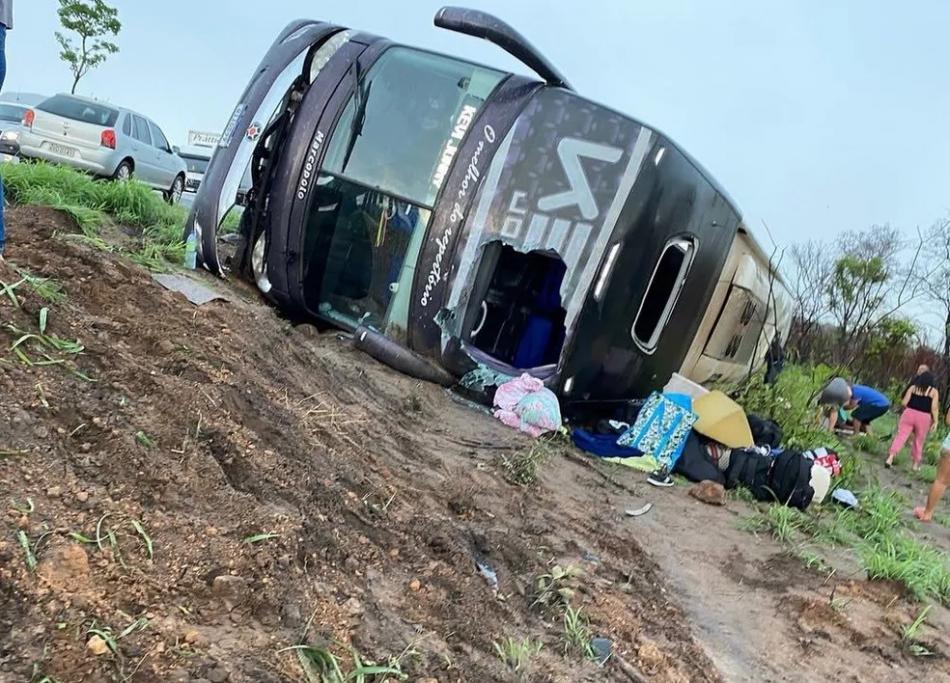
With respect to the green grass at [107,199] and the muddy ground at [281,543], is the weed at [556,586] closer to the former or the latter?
the muddy ground at [281,543]

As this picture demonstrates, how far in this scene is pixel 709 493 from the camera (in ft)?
17.8

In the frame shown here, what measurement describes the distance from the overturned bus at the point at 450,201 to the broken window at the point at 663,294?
14 millimetres

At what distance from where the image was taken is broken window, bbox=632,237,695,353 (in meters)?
6.09

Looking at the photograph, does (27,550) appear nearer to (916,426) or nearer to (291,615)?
(291,615)

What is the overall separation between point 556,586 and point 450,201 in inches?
125

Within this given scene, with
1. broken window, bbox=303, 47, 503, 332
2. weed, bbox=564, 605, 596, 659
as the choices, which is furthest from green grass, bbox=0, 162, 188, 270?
weed, bbox=564, 605, 596, 659

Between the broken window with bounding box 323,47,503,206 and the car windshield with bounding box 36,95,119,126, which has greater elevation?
the broken window with bounding box 323,47,503,206

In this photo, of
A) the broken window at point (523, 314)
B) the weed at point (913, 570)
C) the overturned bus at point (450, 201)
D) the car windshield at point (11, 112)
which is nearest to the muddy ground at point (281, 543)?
the weed at point (913, 570)

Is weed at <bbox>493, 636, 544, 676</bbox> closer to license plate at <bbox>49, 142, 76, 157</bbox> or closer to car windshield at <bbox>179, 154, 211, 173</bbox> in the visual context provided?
license plate at <bbox>49, 142, 76, 157</bbox>

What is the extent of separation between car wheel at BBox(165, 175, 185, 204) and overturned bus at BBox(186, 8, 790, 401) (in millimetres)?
7362

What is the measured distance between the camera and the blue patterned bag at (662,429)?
239 inches

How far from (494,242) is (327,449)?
9.05ft

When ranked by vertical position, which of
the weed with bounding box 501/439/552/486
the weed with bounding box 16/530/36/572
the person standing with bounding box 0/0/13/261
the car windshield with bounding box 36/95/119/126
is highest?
the person standing with bounding box 0/0/13/261

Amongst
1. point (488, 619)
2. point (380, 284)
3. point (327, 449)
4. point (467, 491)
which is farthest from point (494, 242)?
point (488, 619)
